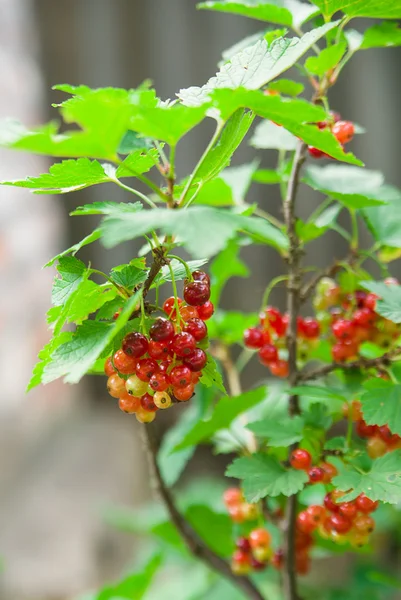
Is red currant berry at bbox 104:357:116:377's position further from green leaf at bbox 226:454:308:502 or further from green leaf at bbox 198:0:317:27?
green leaf at bbox 198:0:317:27

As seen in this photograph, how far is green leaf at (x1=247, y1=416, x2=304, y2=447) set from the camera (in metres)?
0.53

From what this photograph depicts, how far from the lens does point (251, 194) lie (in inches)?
62.7

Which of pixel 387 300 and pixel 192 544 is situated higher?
pixel 387 300

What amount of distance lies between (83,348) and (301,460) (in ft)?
0.77

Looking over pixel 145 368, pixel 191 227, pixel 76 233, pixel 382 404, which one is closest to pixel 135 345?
pixel 145 368

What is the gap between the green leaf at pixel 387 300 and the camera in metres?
0.51

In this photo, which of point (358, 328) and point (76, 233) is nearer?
point (358, 328)

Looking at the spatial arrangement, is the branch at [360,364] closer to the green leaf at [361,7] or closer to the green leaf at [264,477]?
the green leaf at [264,477]

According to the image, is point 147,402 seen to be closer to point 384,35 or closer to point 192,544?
point 192,544

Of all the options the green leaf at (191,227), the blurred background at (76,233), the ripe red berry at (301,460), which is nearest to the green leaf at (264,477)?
the ripe red berry at (301,460)

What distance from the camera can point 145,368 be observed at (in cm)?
43

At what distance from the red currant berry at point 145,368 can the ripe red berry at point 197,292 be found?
0.17 ft

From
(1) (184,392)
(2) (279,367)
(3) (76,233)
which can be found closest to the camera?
(1) (184,392)

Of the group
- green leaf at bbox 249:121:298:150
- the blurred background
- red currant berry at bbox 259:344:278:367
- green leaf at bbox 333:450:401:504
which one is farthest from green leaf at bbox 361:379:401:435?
the blurred background
